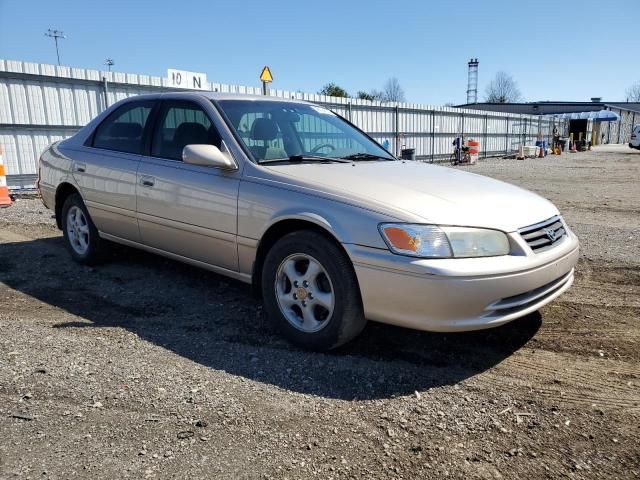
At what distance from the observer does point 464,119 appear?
26.6 meters

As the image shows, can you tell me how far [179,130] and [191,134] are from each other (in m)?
0.19

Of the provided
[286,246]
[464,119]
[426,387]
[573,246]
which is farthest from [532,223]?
[464,119]

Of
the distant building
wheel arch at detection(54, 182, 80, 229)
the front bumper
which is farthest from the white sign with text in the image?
the distant building

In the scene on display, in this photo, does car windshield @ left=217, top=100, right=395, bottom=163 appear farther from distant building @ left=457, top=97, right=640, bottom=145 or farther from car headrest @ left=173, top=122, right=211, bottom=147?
distant building @ left=457, top=97, right=640, bottom=145

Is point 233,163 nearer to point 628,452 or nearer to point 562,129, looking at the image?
point 628,452

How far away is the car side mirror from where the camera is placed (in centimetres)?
352

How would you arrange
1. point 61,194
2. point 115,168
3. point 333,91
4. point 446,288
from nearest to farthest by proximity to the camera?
point 446,288 < point 115,168 < point 61,194 < point 333,91

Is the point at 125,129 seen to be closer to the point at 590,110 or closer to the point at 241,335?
the point at 241,335

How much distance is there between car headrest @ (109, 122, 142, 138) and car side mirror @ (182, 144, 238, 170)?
1197 millimetres

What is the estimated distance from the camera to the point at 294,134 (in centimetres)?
414

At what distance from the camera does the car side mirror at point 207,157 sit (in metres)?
3.52

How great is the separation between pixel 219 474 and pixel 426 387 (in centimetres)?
126

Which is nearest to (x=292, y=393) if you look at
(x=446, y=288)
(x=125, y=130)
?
(x=446, y=288)

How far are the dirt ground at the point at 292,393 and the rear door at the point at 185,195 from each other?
51 cm
